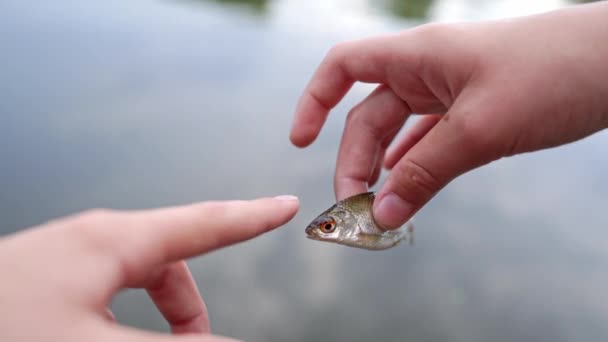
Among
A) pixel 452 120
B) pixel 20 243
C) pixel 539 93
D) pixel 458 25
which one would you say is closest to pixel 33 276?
pixel 20 243

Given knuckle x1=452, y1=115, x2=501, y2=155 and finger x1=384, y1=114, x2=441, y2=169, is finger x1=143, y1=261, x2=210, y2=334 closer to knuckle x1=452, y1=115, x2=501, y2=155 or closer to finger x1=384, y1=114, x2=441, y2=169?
knuckle x1=452, y1=115, x2=501, y2=155

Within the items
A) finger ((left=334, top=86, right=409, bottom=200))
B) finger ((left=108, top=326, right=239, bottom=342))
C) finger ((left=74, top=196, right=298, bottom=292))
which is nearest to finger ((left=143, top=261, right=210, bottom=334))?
finger ((left=74, top=196, right=298, bottom=292))

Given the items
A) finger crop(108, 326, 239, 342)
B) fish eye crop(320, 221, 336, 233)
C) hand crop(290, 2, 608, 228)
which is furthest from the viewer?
fish eye crop(320, 221, 336, 233)

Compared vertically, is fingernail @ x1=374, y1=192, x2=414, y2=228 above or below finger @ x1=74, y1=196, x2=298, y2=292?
below

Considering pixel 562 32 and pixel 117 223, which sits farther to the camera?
pixel 562 32

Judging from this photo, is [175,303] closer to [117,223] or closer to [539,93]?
[117,223]

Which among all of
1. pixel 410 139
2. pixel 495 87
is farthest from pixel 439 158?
pixel 410 139
